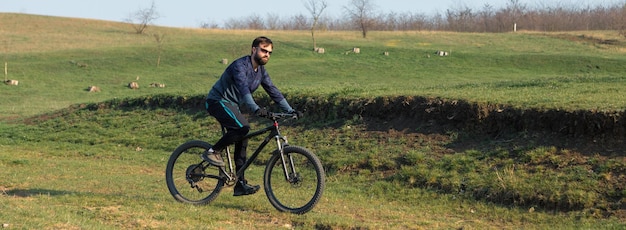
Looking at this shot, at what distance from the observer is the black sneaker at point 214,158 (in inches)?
338

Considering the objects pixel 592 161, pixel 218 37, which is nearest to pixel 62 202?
pixel 592 161

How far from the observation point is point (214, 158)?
339 inches

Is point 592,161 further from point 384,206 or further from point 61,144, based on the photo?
point 61,144

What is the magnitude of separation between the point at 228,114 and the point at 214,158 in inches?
27.3

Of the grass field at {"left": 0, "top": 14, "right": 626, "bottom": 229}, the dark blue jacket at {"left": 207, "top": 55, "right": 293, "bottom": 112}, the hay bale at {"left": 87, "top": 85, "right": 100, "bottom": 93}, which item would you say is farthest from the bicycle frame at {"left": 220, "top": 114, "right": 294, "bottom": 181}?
the hay bale at {"left": 87, "top": 85, "right": 100, "bottom": 93}

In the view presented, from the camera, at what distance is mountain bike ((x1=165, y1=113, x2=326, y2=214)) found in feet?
26.3

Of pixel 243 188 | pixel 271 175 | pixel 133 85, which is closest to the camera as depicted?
pixel 271 175

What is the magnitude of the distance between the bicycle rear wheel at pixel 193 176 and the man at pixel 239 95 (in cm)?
24

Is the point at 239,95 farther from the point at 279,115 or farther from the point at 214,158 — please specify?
the point at 214,158

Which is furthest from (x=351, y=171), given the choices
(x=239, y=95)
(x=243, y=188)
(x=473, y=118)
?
(x=239, y=95)

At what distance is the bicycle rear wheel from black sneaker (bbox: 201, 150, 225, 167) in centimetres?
12

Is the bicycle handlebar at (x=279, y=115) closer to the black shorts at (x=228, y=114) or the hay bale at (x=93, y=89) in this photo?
the black shorts at (x=228, y=114)

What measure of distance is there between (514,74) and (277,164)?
3003 centimetres

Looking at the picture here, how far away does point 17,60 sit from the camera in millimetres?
43062
